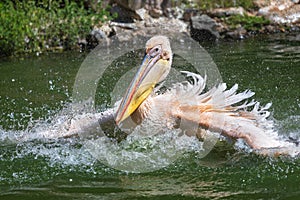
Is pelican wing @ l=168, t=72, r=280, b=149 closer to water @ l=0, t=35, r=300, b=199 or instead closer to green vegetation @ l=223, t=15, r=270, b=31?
water @ l=0, t=35, r=300, b=199

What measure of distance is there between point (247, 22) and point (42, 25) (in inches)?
160

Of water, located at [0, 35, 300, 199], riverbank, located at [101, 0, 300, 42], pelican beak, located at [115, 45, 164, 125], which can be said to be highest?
pelican beak, located at [115, 45, 164, 125]

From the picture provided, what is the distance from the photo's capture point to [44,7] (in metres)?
11.4

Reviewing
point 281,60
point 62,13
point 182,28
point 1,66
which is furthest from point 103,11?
point 281,60

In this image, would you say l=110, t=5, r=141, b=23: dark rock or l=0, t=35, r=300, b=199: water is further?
l=110, t=5, r=141, b=23: dark rock

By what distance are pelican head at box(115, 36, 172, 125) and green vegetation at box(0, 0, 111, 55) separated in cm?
634

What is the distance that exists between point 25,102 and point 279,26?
6.68m

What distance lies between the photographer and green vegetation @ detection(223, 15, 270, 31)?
11.5m

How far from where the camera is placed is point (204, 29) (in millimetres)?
11258

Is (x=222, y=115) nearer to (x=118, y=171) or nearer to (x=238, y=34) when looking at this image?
(x=118, y=171)

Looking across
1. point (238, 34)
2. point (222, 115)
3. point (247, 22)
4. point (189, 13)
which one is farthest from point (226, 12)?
point (222, 115)

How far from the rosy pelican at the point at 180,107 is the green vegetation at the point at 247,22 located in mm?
7307

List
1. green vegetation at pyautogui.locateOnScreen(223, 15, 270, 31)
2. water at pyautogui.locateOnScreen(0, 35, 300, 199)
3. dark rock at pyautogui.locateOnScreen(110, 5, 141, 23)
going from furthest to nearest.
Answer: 1. dark rock at pyautogui.locateOnScreen(110, 5, 141, 23)
2. green vegetation at pyautogui.locateOnScreen(223, 15, 270, 31)
3. water at pyautogui.locateOnScreen(0, 35, 300, 199)

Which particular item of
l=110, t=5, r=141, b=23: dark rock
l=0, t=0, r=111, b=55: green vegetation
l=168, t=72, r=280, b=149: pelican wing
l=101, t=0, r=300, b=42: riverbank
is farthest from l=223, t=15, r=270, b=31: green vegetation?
l=168, t=72, r=280, b=149: pelican wing
